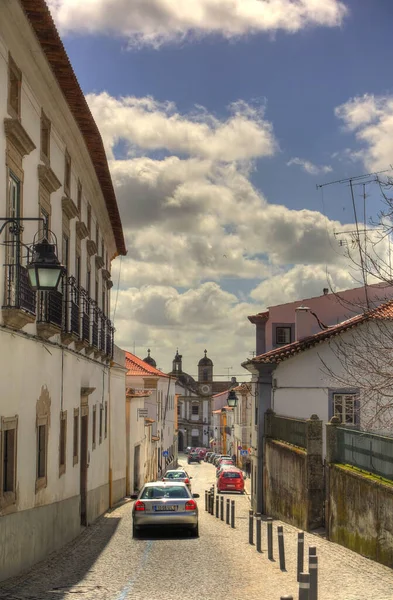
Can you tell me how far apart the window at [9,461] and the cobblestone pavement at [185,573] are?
1226 mm

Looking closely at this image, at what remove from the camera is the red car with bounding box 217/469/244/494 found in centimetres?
4588

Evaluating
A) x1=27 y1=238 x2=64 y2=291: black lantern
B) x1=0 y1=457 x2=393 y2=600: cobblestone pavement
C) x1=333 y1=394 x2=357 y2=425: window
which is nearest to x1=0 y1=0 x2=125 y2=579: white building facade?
x1=27 y1=238 x2=64 y2=291: black lantern

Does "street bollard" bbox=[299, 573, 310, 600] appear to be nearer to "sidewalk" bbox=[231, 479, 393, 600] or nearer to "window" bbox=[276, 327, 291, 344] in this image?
"sidewalk" bbox=[231, 479, 393, 600]

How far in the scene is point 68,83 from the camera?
15.1 metres

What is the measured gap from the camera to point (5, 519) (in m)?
12.0

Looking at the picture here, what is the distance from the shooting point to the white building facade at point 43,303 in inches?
480

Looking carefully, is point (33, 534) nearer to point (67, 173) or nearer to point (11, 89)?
point (11, 89)

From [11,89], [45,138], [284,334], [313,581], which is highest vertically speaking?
[45,138]

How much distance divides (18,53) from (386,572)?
9473mm

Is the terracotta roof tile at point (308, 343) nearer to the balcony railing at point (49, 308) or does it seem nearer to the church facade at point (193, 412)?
the balcony railing at point (49, 308)

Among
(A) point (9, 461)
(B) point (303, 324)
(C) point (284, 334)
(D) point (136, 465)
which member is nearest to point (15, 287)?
(A) point (9, 461)

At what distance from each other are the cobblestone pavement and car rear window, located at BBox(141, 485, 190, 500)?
887 mm

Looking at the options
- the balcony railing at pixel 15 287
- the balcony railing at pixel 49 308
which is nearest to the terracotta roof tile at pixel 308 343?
the balcony railing at pixel 49 308

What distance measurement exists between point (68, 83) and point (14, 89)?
2.24 m
